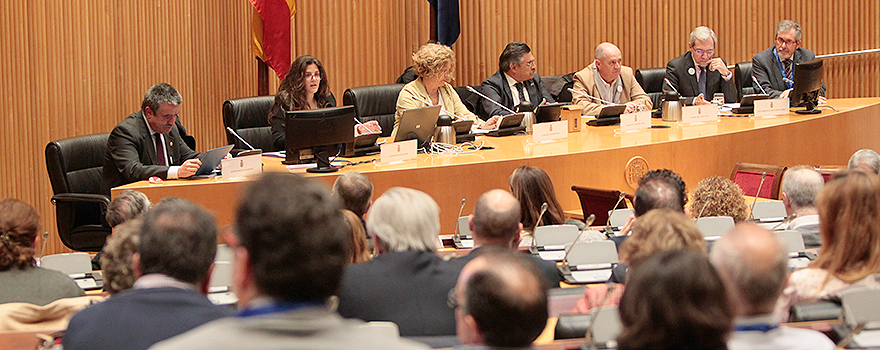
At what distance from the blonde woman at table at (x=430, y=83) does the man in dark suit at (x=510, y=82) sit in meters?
0.34

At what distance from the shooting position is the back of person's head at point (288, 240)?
1209 mm

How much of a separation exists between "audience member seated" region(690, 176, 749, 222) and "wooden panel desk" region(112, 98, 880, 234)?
1296 mm

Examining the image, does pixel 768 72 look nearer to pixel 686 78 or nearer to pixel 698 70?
pixel 698 70

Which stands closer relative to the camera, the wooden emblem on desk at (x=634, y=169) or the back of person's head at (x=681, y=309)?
the back of person's head at (x=681, y=309)

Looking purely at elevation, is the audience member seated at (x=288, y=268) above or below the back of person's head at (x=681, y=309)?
above

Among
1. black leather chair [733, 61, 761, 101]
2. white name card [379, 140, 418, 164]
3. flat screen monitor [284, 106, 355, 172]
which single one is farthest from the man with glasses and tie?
flat screen monitor [284, 106, 355, 172]

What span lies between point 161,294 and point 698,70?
602 centimetres

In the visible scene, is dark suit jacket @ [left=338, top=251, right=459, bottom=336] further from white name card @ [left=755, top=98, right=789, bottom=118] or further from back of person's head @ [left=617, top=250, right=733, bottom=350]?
white name card @ [left=755, top=98, right=789, bottom=118]

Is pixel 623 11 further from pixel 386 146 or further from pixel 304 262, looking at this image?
pixel 304 262

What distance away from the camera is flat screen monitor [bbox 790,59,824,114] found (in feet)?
A: 20.4

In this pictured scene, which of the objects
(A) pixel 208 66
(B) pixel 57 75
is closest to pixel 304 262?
(B) pixel 57 75

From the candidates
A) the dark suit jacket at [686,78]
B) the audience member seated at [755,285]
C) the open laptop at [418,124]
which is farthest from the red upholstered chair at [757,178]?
the audience member seated at [755,285]

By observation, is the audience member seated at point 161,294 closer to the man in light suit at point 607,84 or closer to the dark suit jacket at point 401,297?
the dark suit jacket at point 401,297

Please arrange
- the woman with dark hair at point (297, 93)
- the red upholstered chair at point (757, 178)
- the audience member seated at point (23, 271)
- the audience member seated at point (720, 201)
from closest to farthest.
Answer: the audience member seated at point (23, 271) → the audience member seated at point (720, 201) → the red upholstered chair at point (757, 178) → the woman with dark hair at point (297, 93)
